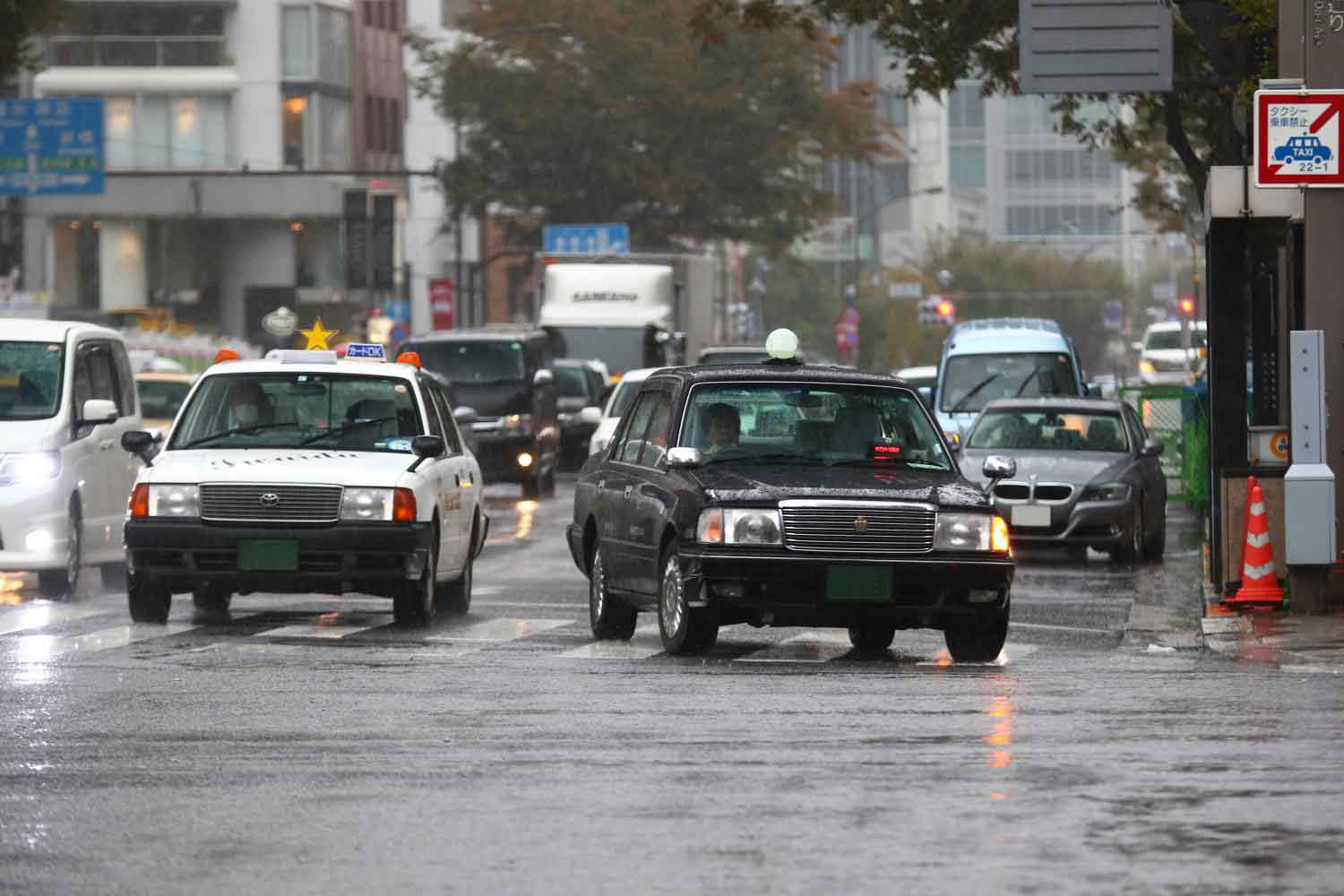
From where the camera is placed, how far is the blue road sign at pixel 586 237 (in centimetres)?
7044

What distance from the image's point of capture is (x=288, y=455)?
57.5 feet

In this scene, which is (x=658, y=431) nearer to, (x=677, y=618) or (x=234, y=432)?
(x=677, y=618)

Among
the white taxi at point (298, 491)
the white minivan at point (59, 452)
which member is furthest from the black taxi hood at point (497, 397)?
the white taxi at point (298, 491)

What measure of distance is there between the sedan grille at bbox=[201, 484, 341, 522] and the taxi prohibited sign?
5.95 meters

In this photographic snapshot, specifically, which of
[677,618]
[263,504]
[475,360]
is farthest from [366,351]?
[475,360]

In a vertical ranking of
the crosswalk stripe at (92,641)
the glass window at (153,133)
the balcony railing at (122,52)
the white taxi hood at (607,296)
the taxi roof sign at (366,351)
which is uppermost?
Result: the balcony railing at (122,52)

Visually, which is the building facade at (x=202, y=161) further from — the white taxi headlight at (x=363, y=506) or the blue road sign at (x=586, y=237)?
the white taxi headlight at (x=363, y=506)

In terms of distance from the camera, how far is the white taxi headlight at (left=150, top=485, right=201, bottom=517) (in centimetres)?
1700

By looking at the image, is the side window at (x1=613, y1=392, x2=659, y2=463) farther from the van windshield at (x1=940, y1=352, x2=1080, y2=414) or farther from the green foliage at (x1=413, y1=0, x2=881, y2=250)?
the green foliage at (x1=413, y1=0, x2=881, y2=250)

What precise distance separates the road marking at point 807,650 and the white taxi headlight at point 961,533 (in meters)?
0.94

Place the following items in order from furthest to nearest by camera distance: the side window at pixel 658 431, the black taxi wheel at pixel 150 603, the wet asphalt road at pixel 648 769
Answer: the black taxi wheel at pixel 150 603, the side window at pixel 658 431, the wet asphalt road at pixel 648 769

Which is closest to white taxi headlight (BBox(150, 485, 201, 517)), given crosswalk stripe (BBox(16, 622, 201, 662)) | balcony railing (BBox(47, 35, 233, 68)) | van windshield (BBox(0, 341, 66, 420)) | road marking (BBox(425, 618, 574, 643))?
crosswalk stripe (BBox(16, 622, 201, 662))

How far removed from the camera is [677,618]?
15078 mm

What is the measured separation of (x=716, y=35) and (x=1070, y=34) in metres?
4.39
